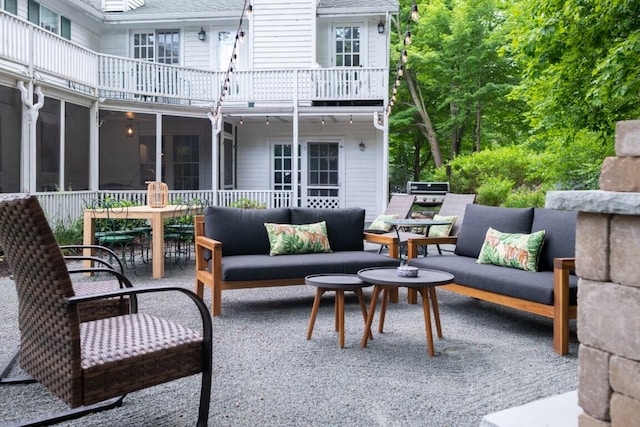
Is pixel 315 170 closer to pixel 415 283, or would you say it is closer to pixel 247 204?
pixel 247 204

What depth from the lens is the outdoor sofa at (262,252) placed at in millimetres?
4547

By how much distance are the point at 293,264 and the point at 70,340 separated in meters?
2.90

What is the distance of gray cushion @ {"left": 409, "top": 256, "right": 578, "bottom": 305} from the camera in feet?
12.1

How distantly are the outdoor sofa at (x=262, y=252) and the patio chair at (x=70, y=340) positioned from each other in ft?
7.20

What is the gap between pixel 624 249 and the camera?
1505 mm

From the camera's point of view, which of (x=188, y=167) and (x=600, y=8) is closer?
(x=600, y=8)

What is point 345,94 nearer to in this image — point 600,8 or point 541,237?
point 600,8

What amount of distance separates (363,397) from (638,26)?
6.19 m

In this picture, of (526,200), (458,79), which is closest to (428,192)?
(526,200)

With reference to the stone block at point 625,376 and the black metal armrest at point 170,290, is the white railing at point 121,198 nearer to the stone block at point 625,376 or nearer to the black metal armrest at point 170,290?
the black metal armrest at point 170,290

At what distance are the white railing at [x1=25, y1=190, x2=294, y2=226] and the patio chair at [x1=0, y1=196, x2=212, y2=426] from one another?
6682 millimetres

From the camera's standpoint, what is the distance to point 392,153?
880 inches

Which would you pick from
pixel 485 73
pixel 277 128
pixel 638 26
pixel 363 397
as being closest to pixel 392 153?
pixel 485 73

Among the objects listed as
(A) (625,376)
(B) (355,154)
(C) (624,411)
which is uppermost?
(B) (355,154)
